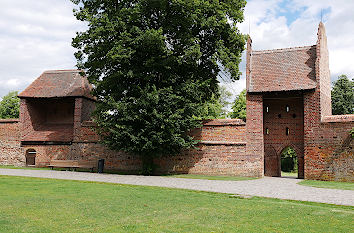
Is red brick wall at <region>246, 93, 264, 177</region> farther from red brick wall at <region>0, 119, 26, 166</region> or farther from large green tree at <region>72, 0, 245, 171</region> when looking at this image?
red brick wall at <region>0, 119, 26, 166</region>

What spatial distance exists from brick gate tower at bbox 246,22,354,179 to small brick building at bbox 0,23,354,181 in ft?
0.18

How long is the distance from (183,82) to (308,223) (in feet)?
47.8

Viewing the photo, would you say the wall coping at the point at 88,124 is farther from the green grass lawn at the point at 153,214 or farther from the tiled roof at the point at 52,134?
the green grass lawn at the point at 153,214

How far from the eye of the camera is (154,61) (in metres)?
20.6

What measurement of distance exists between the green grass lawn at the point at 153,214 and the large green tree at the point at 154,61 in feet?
26.9

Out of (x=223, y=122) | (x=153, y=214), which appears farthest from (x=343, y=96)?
(x=153, y=214)

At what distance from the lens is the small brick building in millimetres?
21016

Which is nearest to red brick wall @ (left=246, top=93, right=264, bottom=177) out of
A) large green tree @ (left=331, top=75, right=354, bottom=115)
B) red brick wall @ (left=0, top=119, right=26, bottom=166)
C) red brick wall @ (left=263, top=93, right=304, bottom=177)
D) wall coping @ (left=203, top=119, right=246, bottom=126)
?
wall coping @ (left=203, top=119, right=246, bottom=126)

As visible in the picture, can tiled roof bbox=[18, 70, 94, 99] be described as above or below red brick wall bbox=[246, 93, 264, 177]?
above

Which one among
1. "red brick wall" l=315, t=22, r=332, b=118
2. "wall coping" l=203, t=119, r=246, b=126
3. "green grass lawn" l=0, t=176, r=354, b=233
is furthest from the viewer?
"wall coping" l=203, t=119, r=246, b=126

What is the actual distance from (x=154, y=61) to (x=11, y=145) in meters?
14.7

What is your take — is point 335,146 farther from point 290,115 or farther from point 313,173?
point 290,115

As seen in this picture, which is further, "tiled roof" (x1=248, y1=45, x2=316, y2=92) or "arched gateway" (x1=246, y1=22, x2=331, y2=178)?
"tiled roof" (x1=248, y1=45, x2=316, y2=92)

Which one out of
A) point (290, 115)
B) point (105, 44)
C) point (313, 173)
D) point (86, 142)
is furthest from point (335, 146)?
point (86, 142)
